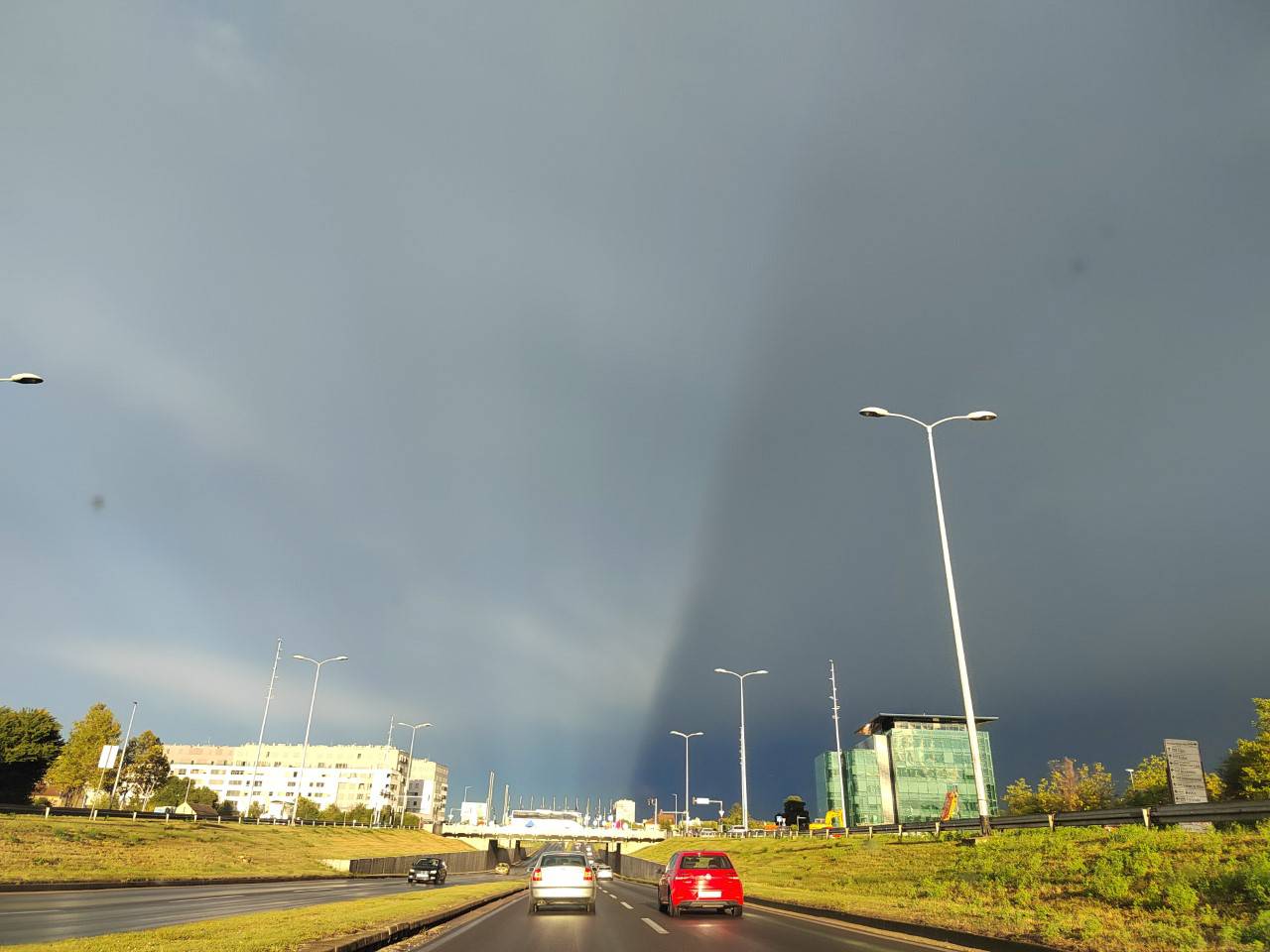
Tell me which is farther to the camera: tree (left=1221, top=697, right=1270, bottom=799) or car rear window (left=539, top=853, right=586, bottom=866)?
tree (left=1221, top=697, right=1270, bottom=799)

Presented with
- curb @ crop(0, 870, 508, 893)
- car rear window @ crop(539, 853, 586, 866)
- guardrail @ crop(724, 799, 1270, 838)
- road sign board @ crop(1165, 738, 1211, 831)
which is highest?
road sign board @ crop(1165, 738, 1211, 831)

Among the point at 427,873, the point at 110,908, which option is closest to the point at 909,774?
the point at 427,873

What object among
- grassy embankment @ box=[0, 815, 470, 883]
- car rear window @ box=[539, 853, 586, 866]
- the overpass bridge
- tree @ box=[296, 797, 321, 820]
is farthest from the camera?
tree @ box=[296, 797, 321, 820]

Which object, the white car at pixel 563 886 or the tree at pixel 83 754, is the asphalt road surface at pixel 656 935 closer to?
the white car at pixel 563 886

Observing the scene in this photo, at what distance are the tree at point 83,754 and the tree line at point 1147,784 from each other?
4253 inches

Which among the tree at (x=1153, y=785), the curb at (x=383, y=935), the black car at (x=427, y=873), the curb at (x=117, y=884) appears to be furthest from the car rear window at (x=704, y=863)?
the tree at (x=1153, y=785)

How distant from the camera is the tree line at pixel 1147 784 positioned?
5572 centimetres

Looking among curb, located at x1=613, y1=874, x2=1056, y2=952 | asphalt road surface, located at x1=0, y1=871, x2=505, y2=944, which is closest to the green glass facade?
curb, located at x1=613, y1=874, x2=1056, y2=952

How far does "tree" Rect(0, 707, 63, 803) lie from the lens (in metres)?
78.6

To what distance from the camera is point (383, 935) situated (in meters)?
14.8

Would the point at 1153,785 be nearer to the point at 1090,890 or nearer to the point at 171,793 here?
the point at 1090,890

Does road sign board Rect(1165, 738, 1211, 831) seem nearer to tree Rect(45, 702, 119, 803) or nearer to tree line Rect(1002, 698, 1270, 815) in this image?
tree line Rect(1002, 698, 1270, 815)

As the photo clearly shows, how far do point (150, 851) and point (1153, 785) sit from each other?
8832cm

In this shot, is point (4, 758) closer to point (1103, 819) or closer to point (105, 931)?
point (105, 931)
